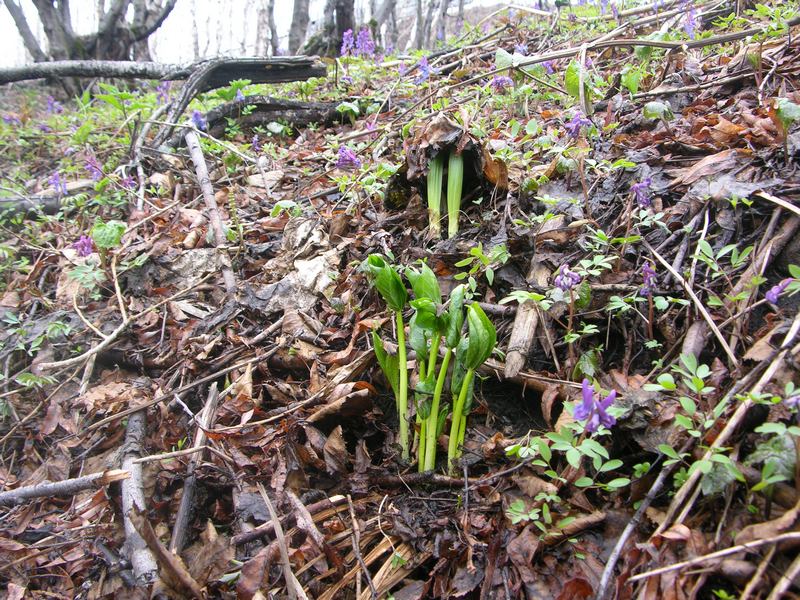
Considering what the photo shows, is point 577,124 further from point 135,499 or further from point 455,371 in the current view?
point 135,499

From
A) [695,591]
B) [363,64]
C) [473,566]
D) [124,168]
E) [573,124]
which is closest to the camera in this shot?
[695,591]

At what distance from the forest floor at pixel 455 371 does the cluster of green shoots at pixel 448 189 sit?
0.01 m

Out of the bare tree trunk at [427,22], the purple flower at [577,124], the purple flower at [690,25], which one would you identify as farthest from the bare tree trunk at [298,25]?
the purple flower at [577,124]

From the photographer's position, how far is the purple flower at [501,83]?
3669 millimetres

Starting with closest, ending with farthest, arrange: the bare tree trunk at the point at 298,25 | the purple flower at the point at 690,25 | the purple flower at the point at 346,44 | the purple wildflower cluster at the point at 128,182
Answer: the purple flower at the point at 690,25 < the purple wildflower cluster at the point at 128,182 < the purple flower at the point at 346,44 < the bare tree trunk at the point at 298,25

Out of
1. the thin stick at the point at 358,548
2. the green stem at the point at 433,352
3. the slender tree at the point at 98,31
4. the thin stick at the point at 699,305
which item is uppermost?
the slender tree at the point at 98,31

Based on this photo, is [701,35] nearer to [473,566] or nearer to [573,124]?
[573,124]

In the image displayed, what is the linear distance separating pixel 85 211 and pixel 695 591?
4.38 metres

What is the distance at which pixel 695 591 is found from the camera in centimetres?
111

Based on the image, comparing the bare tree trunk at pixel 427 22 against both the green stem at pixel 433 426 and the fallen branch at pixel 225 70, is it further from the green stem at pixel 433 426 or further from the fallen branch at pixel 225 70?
the green stem at pixel 433 426

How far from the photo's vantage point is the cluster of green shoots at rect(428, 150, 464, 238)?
2.50 m

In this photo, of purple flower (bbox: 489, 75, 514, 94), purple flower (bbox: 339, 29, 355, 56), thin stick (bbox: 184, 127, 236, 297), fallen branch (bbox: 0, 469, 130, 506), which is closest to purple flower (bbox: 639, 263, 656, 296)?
fallen branch (bbox: 0, 469, 130, 506)

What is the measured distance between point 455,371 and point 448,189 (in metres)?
1.14

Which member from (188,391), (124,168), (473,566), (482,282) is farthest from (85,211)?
(473,566)
